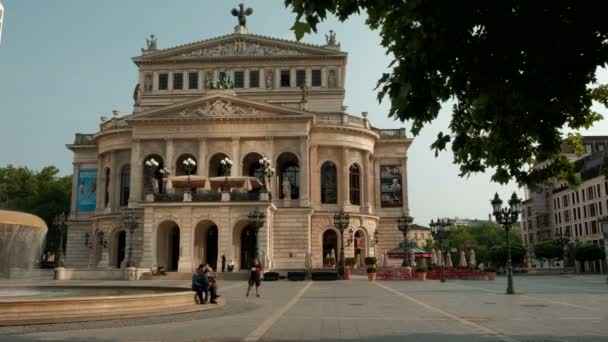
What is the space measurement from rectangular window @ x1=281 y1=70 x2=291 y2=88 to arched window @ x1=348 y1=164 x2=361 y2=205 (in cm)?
1231

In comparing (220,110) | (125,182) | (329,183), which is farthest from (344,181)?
(125,182)

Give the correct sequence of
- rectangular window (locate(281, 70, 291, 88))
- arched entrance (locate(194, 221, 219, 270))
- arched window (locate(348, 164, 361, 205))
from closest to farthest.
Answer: arched entrance (locate(194, 221, 219, 270)) < arched window (locate(348, 164, 361, 205)) < rectangular window (locate(281, 70, 291, 88))

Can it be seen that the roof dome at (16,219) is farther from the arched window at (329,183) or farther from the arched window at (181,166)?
the arched window at (329,183)

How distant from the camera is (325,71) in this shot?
207ft

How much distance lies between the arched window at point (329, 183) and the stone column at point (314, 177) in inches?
28.5

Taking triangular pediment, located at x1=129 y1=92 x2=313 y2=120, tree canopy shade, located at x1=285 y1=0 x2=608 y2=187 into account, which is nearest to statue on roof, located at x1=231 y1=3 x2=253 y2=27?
triangular pediment, located at x1=129 y1=92 x2=313 y2=120

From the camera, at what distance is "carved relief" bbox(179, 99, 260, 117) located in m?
53.0

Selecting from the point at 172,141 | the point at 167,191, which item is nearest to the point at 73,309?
the point at 167,191

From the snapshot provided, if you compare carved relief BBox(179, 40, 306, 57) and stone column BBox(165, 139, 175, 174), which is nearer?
stone column BBox(165, 139, 175, 174)

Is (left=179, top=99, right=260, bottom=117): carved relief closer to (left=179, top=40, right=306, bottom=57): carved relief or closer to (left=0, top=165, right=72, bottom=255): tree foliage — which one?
(left=179, top=40, right=306, bottom=57): carved relief

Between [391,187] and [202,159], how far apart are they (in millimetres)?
19713

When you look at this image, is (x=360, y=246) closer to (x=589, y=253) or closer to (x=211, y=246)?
(x=211, y=246)

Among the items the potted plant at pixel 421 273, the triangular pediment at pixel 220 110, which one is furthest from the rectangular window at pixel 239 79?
the potted plant at pixel 421 273

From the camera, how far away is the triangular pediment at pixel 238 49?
2474 inches
